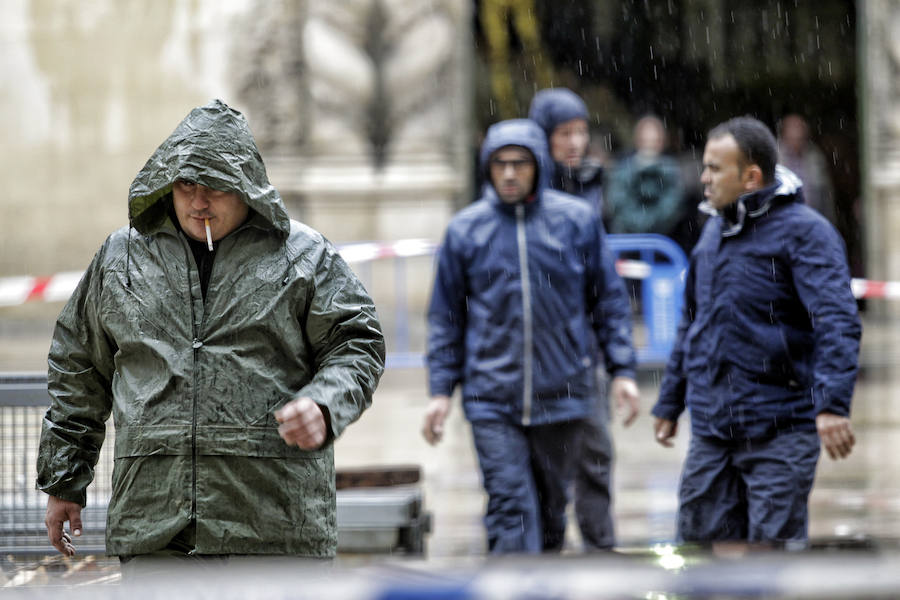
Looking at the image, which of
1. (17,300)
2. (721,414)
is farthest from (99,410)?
(17,300)

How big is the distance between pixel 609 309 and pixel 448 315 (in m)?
0.71

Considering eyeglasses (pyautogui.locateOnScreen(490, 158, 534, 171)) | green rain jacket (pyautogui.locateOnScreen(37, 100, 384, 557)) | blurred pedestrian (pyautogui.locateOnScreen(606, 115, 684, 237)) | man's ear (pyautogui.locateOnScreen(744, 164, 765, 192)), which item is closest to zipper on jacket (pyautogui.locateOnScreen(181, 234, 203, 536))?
green rain jacket (pyautogui.locateOnScreen(37, 100, 384, 557))

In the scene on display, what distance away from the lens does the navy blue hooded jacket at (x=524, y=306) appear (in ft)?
20.0

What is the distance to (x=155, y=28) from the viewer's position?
15.9m

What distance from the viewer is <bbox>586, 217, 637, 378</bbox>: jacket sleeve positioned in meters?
6.39

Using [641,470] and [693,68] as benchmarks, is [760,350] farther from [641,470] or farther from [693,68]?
[693,68]

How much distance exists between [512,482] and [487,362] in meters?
0.51

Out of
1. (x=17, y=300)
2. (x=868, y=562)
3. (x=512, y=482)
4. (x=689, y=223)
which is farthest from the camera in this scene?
(x=689, y=223)

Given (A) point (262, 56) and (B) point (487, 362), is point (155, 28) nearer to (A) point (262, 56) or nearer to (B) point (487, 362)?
(A) point (262, 56)

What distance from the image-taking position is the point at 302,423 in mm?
3576

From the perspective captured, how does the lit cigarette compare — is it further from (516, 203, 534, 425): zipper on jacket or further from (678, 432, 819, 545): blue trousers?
(516, 203, 534, 425): zipper on jacket

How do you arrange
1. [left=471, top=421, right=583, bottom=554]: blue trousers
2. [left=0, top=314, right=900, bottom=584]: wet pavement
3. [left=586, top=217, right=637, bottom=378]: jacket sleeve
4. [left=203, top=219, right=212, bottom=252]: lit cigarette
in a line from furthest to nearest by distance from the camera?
[left=0, top=314, right=900, bottom=584]: wet pavement
[left=586, top=217, right=637, bottom=378]: jacket sleeve
[left=471, top=421, right=583, bottom=554]: blue trousers
[left=203, top=219, right=212, bottom=252]: lit cigarette

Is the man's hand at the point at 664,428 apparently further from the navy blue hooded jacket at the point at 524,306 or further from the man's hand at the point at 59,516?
the man's hand at the point at 59,516

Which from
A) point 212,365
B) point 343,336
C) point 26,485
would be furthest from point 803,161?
point 212,365
